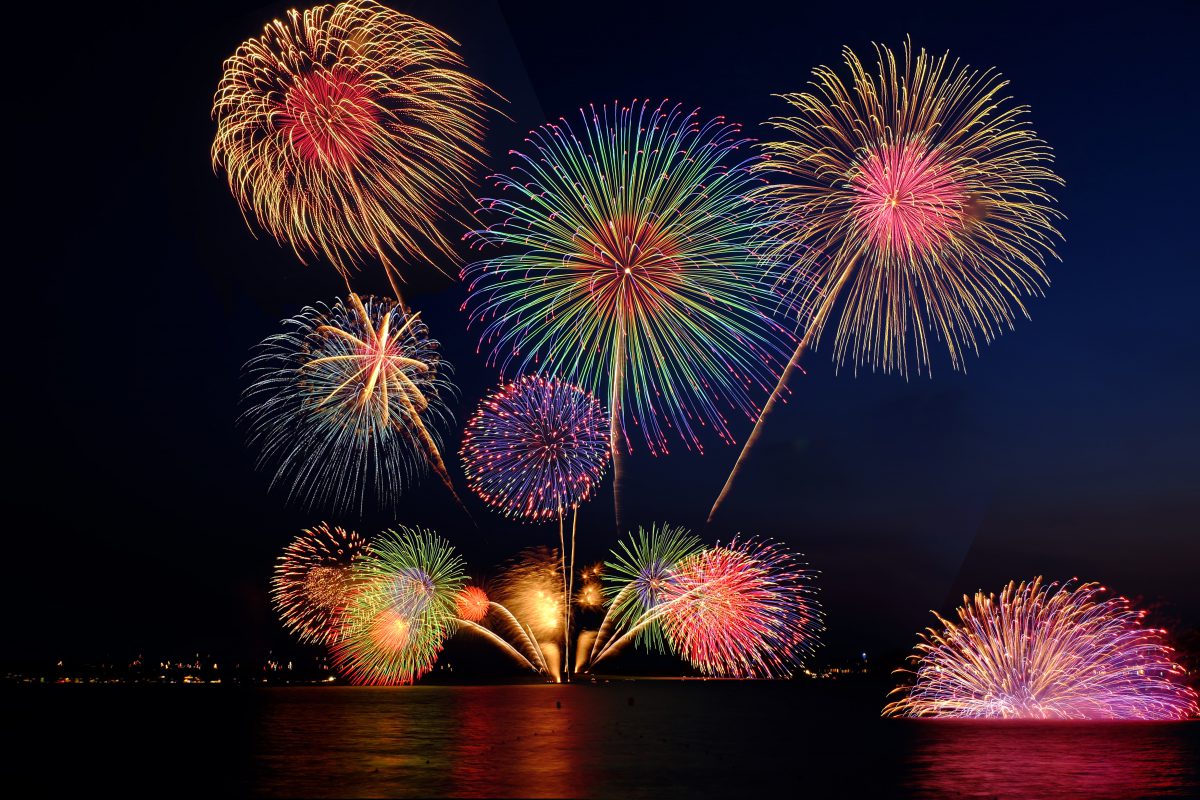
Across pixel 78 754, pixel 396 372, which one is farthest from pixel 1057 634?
pixel 78 754

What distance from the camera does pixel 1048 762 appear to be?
3372cm

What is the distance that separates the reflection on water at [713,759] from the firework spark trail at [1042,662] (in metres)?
1.50

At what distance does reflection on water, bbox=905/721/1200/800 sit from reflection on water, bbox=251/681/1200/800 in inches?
2.7

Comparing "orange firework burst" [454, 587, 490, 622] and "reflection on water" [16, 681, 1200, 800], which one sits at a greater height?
"orange firework burst" [454, 587, 490, 622]

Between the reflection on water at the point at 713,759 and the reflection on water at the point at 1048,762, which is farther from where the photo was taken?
the reflection on water at the point at 1048,762

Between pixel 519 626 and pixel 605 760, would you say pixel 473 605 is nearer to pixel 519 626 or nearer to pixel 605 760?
pixel 519 626

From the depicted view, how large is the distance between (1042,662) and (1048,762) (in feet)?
50.8

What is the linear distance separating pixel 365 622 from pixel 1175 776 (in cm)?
4941

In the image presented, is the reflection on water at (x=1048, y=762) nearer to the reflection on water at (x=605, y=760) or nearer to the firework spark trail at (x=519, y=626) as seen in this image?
the reflection on water at (x=605, y=760)

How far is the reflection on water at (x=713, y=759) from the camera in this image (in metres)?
25.3

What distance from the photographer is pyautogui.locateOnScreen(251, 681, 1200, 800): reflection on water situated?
25.3 metres

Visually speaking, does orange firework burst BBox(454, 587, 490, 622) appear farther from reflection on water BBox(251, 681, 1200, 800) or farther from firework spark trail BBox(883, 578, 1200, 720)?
firework spark trail BBox(883, 578, 1200, 720)

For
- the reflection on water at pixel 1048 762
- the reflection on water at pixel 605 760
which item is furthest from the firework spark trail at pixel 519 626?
the reflection on water at pixel 1048 762

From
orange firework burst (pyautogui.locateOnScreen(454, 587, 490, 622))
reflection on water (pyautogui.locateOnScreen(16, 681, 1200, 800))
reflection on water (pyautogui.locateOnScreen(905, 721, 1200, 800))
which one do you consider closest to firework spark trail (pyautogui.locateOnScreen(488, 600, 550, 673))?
orange firework burst (pyautogui.locateOnScreen(454, 587, 490, 622))
